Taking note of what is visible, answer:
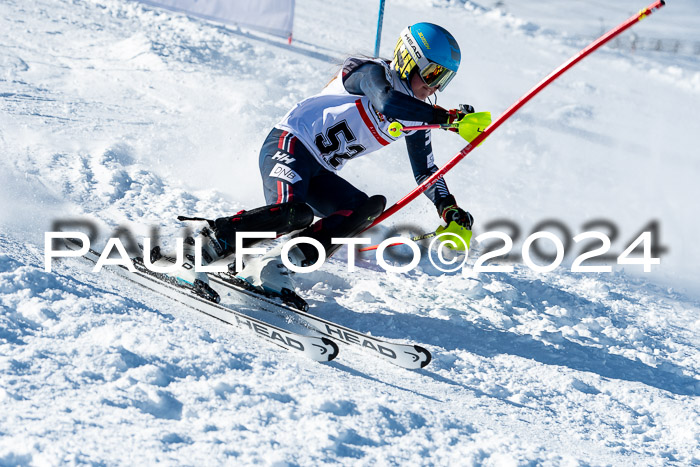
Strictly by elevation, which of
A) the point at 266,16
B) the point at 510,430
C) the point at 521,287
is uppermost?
the point at 266,16

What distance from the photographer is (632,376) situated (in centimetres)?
415

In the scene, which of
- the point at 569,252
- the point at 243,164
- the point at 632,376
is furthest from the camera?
the point at 243,164

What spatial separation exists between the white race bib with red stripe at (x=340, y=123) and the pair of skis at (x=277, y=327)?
947 mm

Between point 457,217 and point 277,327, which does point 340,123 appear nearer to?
point 457,217

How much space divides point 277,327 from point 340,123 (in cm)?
131

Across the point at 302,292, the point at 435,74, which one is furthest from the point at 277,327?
the point at 435,74

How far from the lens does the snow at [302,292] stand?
272 cm

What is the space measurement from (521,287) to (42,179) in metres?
3.77

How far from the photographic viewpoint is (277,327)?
371 centimetres

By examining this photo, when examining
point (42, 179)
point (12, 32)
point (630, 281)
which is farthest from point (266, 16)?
point (630, 281)

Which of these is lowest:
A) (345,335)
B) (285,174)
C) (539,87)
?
(345,335)

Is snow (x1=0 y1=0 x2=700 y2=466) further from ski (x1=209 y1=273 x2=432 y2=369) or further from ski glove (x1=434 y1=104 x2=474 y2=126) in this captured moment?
ski glove (x1=434 y1=104 x2=474 y2=126)

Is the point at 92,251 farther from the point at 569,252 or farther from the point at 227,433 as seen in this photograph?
the point at 569,252

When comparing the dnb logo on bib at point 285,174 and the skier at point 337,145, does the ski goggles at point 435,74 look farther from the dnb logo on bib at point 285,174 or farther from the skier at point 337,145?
the dnb logo on bib at point 285,174
